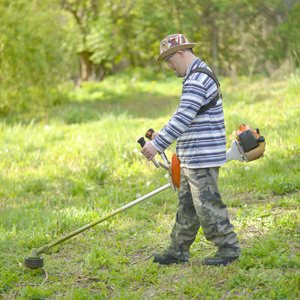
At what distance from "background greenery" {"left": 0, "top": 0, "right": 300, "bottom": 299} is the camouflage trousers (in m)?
0.18

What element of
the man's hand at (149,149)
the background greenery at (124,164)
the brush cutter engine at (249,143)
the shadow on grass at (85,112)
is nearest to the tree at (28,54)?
the background greenery at (124,164)

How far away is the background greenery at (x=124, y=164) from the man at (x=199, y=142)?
288 millimetres

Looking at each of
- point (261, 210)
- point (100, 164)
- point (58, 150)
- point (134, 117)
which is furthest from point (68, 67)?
point (261, 210)

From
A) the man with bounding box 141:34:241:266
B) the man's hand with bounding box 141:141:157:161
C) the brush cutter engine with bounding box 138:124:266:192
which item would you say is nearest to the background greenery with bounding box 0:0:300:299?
the man with bounding box 141:34:241:266

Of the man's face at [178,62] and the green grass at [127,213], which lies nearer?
the green grass at [127,213]

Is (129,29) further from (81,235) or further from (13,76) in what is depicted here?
(81,235)

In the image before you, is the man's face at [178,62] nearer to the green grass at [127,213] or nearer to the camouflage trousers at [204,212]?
the camouflage trousers at [204,212]

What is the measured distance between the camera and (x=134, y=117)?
949 cm

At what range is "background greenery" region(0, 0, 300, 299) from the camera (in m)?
2.98

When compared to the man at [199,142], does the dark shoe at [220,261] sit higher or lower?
lower

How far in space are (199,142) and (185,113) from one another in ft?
0.79

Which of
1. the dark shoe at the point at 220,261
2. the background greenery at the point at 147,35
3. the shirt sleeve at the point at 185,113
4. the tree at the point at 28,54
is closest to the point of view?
the shirt sleeve at the point at 185,113

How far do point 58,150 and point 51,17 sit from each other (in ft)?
15.4

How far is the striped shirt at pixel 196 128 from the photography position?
2803mm
